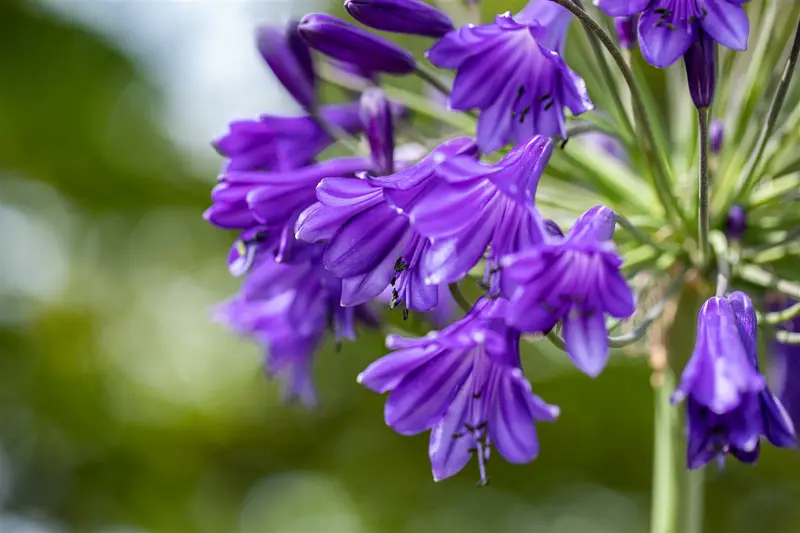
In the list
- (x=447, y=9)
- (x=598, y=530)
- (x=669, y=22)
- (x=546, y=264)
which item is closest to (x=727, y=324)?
(x=546, y=264)

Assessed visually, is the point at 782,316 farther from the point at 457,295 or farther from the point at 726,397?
the point at 457,295

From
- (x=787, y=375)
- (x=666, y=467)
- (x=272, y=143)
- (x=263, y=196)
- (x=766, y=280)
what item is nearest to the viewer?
(x=263, y=196)

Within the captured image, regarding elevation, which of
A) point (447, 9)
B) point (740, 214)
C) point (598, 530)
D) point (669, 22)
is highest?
point (447, 9)

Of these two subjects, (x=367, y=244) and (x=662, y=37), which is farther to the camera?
(x=367, y=244)

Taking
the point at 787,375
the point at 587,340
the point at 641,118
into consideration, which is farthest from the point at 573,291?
the point at 787,375

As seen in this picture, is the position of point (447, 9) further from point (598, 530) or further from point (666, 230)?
point (598, 530)

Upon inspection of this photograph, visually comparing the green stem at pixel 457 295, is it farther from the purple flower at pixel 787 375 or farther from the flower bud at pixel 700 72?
the purple flower at pixel 787 375

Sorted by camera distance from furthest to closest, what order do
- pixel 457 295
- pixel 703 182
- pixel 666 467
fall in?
pixel 666 467 < pixel 457 295 < pixel 703 182

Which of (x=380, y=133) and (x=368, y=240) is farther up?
(x=380, y=133)
